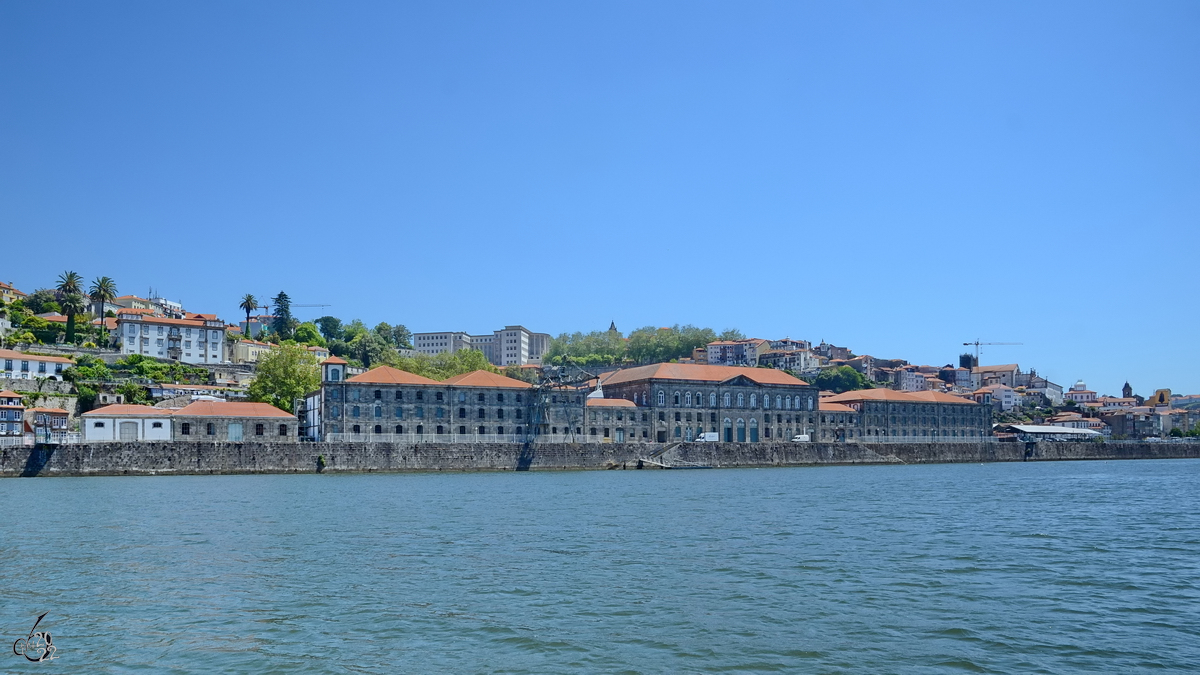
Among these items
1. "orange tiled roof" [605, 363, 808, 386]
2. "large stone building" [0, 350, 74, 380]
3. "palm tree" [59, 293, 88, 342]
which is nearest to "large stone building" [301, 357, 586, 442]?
"orange tiled roof" [605, 363, 808, 386]

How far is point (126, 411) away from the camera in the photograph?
2579 inches

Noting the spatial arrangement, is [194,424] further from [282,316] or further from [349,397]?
[282,316]

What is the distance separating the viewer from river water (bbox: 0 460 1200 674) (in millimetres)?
14070

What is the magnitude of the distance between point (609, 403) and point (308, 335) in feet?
260

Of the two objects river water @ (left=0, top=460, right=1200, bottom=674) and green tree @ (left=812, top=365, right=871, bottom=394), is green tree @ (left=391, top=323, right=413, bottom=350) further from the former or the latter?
river water @ (left=0, top=460, right=1200, bottom=674)

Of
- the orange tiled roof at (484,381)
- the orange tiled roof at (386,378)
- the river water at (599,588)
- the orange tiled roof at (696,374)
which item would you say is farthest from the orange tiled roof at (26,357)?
the river water at (599,588)

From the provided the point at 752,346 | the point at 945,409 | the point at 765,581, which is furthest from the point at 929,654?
the point at 752,346

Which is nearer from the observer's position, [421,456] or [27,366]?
[421,456]

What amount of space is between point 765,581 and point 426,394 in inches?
2322

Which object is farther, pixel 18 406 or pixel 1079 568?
→ pixel 18 406

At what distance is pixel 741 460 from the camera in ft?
276

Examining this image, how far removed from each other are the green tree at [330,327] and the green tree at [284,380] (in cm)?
9412

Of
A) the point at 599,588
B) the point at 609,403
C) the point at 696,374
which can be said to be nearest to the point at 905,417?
the point at 696,374

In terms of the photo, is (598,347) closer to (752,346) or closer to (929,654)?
(752,346)
